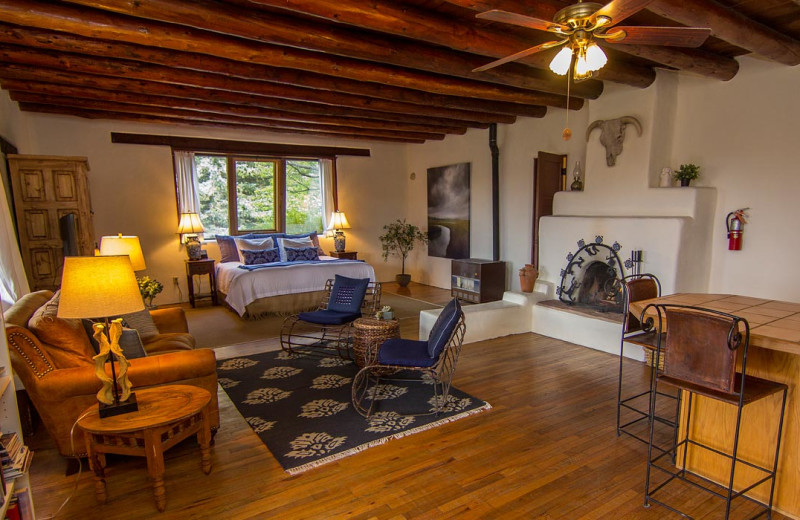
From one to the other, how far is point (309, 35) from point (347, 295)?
2.52 meters

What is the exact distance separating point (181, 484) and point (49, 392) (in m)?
0.89

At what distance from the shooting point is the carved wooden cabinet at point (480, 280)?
6.67 meters

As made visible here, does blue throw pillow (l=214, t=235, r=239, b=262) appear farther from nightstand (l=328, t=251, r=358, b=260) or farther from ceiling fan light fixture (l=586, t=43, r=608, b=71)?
ceiling fan light fixture (l=586, t=43, r=608, b=71)

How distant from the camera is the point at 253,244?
23.7ft

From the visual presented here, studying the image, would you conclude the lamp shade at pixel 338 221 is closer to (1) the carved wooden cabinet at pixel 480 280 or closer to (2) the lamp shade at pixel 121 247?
(1) the carved wooden cabinet at pixel 480 280

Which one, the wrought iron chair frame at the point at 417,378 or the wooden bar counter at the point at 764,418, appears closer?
the wooden bar counter at the point at 764,418

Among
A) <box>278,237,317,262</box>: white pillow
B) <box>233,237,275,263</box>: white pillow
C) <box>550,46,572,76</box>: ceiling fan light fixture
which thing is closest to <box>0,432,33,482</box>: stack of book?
<box>550,46,572,76</box>: ceiling fan light fixture

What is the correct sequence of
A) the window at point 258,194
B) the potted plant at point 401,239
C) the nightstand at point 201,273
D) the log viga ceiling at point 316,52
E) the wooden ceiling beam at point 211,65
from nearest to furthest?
1. the log viga ceiling at point 316,52
2. the wooden ceiling beam at point 211,65
3. the nightstand at point 201,273
4. the window at point 258,194
5. the potted plant at point 401,239

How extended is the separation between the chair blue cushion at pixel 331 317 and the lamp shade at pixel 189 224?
3611 mm

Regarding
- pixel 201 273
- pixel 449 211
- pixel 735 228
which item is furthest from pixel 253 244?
pixel 735 228

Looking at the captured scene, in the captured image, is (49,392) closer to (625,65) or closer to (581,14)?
(581,14)

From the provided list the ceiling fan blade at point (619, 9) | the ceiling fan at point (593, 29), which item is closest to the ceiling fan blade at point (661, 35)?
the ceiling fan at point (593, 29)


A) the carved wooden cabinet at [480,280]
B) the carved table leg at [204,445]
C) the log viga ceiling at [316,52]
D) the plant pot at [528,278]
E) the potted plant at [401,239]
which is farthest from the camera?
the potted plant at [401,239]

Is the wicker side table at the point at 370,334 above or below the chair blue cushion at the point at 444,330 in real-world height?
below
